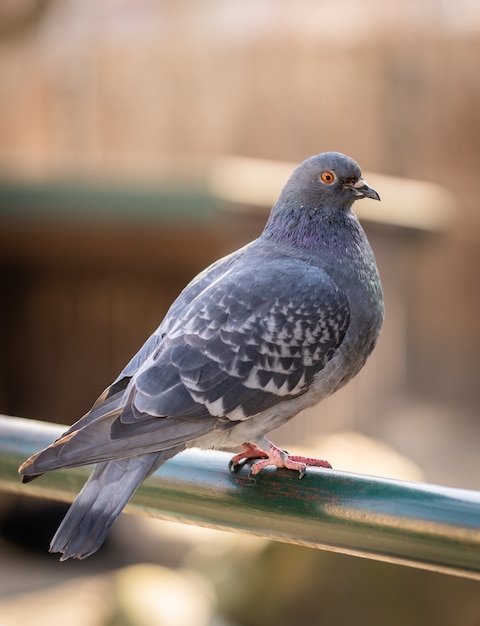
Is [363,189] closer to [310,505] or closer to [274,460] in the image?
[274,460]

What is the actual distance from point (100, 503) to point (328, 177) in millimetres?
1132

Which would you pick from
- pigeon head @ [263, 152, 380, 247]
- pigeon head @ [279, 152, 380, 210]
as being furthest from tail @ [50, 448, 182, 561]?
pigeon head @ [279, 152, 380, 210]

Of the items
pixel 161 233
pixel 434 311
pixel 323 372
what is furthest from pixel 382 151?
pixel 323 372

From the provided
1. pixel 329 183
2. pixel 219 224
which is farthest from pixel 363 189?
pixel 219 224

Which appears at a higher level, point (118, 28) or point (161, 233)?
point (118, 28)

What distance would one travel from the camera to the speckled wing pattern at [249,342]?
2.26 meters

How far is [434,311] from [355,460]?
8.10 m

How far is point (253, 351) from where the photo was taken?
7.71 ft

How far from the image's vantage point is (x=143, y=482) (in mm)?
2129

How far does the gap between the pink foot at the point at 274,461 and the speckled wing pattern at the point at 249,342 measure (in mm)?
109

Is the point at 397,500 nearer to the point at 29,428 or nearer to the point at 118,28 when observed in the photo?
the point at 29,428

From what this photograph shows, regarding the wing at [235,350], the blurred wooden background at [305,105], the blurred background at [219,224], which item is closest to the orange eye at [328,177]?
the wing at [235,350]

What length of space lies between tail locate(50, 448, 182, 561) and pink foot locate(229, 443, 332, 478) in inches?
7.3

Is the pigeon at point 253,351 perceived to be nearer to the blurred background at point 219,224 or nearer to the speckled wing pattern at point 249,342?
the speckled wing pattern at point 249,342
